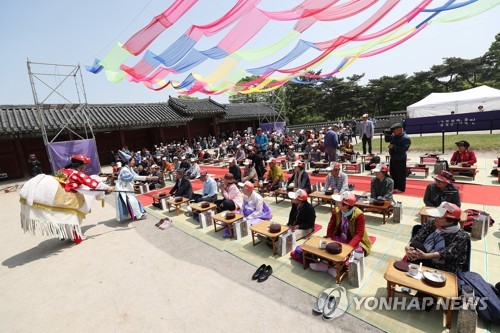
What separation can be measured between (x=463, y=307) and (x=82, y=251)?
7.21 metres

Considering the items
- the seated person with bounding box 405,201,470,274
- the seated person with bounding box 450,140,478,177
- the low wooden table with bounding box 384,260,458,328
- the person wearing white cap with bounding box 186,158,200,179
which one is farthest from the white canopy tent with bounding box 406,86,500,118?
the low wooden table with bounding box 384,260,458,328

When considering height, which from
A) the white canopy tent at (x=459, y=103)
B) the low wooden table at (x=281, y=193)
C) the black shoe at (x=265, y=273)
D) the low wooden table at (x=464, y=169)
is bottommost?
the black shoe at (x=265, y=273)

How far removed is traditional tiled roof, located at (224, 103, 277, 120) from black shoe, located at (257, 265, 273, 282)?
939 inches

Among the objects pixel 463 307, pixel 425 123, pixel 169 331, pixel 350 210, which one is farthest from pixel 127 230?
pixel 425 123

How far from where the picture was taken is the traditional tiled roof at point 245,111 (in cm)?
2828

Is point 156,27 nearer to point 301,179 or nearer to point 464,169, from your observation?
point 301,179

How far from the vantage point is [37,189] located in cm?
561

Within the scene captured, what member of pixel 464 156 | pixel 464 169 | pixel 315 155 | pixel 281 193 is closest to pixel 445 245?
A: pixel 281 193

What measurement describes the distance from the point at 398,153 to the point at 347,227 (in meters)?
4.31

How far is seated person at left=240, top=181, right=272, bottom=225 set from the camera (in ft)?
20.2

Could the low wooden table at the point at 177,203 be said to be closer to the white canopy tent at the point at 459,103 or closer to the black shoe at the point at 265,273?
the black shoe at the point at 265,273

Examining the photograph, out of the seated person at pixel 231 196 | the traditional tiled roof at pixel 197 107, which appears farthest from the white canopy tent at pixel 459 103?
the seated person at pixel 231 196

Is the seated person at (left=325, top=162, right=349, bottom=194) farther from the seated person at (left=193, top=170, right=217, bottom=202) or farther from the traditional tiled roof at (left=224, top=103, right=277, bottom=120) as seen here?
the traditional tiled roof at (left=224, top=103, right=277, bottom=120)

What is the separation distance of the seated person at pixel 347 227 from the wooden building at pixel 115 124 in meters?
16.2
